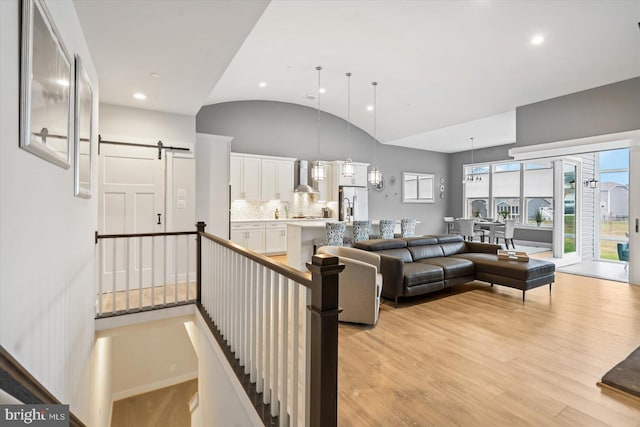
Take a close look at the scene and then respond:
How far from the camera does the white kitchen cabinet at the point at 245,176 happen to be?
711cm

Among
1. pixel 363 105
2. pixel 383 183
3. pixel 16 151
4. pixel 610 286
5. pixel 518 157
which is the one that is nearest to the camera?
pixel 16 151

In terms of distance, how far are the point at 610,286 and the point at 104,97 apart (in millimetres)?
8306

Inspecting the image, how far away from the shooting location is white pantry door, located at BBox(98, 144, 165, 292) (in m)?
4.37

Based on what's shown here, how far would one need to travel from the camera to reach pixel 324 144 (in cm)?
874

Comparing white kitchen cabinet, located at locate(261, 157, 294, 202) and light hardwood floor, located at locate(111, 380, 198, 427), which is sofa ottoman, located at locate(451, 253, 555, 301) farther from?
light hardwood floor, located at locate(111, 380, 198, 427)

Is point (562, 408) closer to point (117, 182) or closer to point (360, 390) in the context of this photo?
point (360, 390)

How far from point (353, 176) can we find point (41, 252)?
7.57 meters

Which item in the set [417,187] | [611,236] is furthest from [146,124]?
[611,236]


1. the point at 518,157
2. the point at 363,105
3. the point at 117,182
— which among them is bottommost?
the point at 117,182

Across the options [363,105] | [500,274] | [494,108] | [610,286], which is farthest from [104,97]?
[610,286]

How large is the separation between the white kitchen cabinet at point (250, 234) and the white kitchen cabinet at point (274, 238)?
118mm

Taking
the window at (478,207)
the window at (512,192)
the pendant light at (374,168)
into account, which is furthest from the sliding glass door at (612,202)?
the pendant light at (374,168)

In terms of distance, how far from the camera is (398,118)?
812 cm

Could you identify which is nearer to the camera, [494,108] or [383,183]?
[494,108]
